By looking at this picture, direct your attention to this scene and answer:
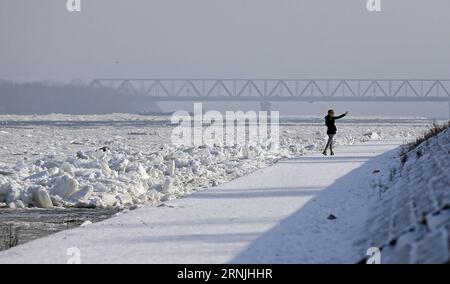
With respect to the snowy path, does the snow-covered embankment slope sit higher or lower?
higher

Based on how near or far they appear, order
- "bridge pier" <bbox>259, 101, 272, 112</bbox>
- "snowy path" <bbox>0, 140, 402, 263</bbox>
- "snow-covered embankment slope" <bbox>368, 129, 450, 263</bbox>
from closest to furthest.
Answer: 1. "snow-covered embankment slope" <bbox>368, 129, 450, 263</bbox>
2. "snowy path" <bbox>0, 140, 402, 263</bbox>
3. "bridge pier" <bbox>259, 101, 272, 112</bbox>

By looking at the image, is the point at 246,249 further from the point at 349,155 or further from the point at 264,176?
the point at 349,155

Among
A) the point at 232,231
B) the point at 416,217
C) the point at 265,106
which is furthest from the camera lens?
the point at 265,106

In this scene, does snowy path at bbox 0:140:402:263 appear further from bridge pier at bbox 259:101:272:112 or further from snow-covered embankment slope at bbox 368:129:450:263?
bridge pier at bbox 259:101:272:112

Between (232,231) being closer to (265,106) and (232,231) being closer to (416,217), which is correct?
(416,217)

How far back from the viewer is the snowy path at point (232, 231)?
652cm

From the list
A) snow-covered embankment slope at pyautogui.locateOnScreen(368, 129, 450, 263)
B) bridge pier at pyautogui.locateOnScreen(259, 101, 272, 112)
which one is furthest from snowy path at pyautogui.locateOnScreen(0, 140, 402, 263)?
bridge pier at pyautogui.locateOnScreen(259, 101, 272, 112)

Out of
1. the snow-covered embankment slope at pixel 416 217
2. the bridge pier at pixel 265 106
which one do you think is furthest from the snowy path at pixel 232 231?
the bridge pier at pixel 265 106

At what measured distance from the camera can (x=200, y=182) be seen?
1481 centimetres

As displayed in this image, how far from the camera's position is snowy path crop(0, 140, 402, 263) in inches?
257

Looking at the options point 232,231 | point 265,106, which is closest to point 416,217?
point 232,231

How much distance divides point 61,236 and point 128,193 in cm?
513

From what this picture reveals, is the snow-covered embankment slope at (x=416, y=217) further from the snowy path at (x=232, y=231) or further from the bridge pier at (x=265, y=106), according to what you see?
the bridge pier at (x=265, y=106)

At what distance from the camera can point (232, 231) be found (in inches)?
309
